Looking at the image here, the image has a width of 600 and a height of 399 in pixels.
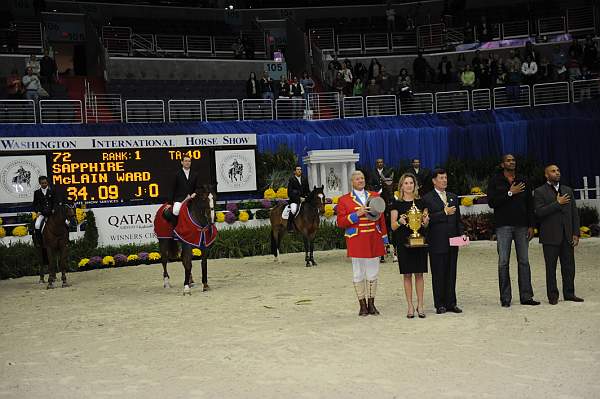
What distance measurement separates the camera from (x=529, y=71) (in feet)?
90.4

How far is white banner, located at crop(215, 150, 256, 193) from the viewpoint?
23.1m

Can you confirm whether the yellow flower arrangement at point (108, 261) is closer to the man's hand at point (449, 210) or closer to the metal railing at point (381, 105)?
the metal railing at point (381, 105)

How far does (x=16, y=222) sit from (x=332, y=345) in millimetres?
14492

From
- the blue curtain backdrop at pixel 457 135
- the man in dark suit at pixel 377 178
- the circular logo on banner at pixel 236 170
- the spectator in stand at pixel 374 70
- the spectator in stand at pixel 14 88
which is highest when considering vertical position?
the spectator in stand at pixel 374 70

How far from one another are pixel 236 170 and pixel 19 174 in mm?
6062

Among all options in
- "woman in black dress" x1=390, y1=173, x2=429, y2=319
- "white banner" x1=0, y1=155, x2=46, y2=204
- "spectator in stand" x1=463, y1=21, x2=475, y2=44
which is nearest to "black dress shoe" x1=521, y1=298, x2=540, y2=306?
"woman in black dress" x1=390, y1=173, x2=429, y2=319

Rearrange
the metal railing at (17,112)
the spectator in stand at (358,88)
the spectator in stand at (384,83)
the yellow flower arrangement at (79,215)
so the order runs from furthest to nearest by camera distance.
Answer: the spectator in stand at (384,83)
the spectator in stand at (358,88)
the metal railing at (17,112)
the yellow flower arrangement at (79,215)

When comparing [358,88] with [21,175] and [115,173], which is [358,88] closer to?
[115,173]

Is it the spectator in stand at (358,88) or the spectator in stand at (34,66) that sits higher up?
the spectator in stand at (34,66)

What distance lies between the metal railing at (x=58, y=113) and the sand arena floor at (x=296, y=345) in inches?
415

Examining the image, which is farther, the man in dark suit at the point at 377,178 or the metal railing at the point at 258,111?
the metal railing at the point at 258,111

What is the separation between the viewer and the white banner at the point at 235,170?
23.1m

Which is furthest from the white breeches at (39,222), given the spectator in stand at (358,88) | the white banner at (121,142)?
the spectator in stand at (358,88)

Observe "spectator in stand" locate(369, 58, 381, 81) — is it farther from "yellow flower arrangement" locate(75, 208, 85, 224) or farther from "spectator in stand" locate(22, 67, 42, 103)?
"yellow flower arrangement" locate(75, 208, 85, 224)
